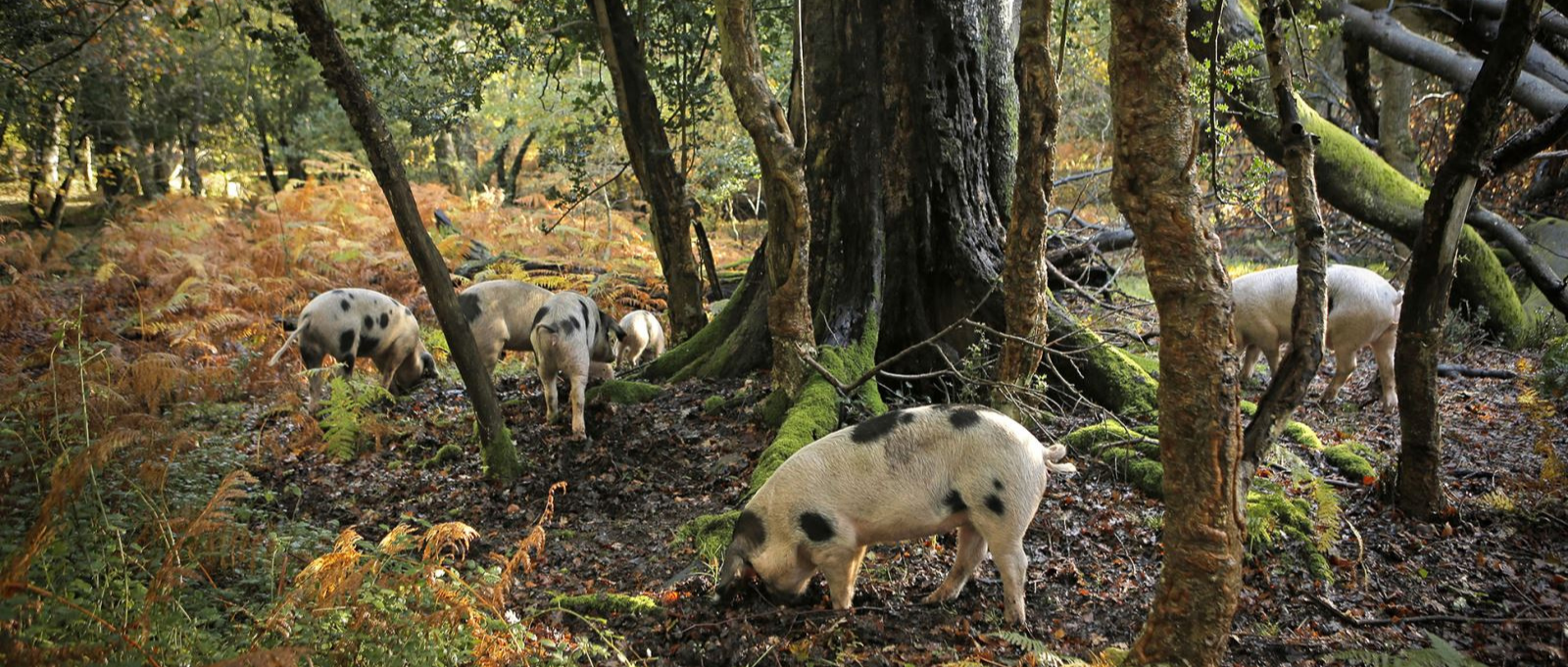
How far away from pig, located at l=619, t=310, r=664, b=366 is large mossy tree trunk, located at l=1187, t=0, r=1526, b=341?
7.30 meters

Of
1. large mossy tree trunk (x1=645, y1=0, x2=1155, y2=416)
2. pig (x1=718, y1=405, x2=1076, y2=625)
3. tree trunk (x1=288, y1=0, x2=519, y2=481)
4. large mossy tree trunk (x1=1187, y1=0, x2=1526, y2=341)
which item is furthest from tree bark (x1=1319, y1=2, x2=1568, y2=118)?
tree trunk (x1=288, y1=0, x2=519, y2=481)

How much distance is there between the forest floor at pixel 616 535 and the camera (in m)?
4.03

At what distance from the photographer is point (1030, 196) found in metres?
5.47

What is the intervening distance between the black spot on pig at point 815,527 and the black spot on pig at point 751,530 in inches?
9.6

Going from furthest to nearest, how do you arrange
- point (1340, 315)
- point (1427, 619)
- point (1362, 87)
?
point (1362, 87) → point (1340, 315) → point (1427, 619)

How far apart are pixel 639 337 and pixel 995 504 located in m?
7.72

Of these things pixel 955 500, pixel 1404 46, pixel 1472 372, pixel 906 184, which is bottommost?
pixel 1472 372

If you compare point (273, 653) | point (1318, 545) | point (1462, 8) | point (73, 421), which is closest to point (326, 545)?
point (73, 421)

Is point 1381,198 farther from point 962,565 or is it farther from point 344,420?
point 344,420

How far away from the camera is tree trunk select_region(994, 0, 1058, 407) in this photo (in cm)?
519

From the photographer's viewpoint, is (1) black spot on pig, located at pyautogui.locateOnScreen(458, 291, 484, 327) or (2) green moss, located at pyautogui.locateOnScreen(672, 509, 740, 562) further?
(1) black spot on pig, located at pyautogui.locateOnScreen(458, 291, 484, 327)

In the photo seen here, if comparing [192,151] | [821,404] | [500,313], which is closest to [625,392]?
[500,313]

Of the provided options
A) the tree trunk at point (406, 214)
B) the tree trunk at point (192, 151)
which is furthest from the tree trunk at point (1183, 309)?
the tree trunk at point (192, 151)

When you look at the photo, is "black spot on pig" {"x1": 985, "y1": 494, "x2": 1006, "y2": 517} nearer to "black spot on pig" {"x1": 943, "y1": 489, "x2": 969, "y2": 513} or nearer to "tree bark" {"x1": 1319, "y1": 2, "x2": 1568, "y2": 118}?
"black spot on pig" {"x1": 943, "y1": 489, "x2": 969, "y2": 513}
